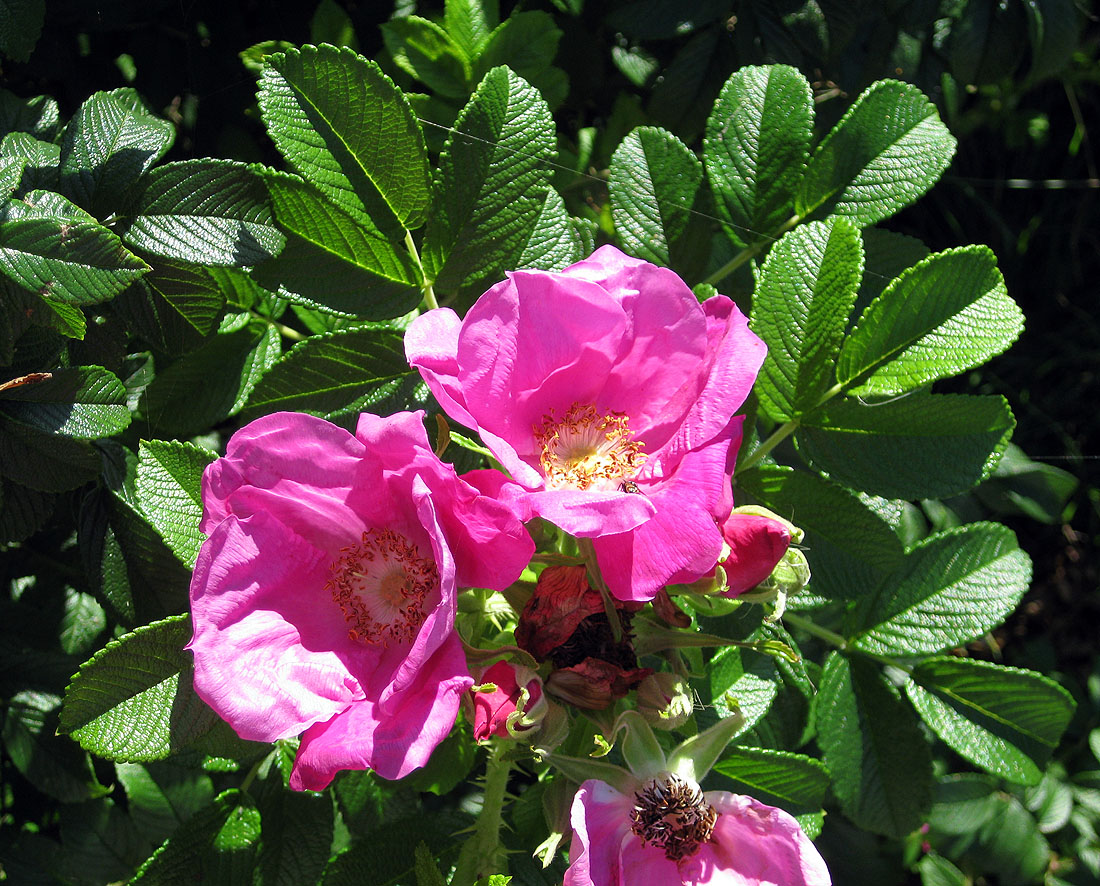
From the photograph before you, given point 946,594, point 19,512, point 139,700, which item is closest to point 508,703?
point 139,700

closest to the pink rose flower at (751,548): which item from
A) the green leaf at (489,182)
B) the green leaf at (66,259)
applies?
the green leaf at (489,182)

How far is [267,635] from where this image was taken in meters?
0.99

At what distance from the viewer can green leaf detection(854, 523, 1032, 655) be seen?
1.54 m

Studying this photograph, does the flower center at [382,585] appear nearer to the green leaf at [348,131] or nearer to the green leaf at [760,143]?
the green leaf at [348,131]

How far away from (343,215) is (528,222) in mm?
242

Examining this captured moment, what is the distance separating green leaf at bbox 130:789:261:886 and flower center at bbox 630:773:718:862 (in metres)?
0.58

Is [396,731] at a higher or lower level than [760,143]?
lower

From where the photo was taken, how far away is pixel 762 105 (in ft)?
4.77

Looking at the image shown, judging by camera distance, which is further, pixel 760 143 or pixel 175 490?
pixel 760 143

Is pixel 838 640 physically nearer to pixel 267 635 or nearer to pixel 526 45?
pixel 267 635

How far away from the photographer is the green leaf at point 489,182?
1251 mm

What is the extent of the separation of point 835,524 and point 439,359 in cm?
63

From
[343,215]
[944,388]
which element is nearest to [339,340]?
[343,215]

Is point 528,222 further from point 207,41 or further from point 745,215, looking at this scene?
point 207,41
